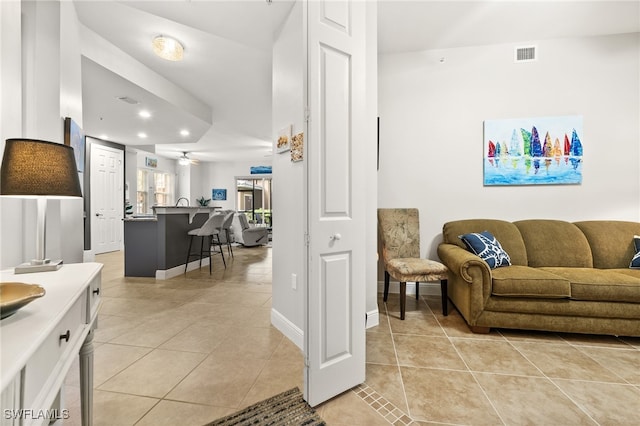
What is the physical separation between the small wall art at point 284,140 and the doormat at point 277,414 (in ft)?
5.83

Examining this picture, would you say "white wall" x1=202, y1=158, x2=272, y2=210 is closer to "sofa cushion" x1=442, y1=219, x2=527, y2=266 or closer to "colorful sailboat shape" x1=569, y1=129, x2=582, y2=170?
"sofa cushion" x1=442, y1=219, x2=527, y2=266

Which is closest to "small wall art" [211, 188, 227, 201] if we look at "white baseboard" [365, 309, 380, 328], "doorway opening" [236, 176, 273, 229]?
"doorway opening" [236, 176, 273, 229]

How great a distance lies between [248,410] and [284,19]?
296cm

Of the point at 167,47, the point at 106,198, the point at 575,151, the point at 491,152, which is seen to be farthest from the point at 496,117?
the point at 106,198

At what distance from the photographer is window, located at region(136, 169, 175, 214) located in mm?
8289

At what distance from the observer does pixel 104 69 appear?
3150mm

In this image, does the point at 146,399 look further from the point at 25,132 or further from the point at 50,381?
the point at 25,132

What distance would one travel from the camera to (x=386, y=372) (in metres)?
1.81

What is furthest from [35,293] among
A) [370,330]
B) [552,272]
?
[552,272]

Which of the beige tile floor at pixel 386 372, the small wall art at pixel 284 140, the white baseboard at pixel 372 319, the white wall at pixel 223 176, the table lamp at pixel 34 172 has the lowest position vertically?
the beige tile floor at pixel 386 372

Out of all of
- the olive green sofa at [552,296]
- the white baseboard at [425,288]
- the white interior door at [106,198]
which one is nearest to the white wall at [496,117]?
the white baseboard at [425,288]

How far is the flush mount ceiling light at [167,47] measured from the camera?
2885mm

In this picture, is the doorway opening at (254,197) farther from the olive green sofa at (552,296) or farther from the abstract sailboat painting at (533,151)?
the olive green sofa at (552,296)

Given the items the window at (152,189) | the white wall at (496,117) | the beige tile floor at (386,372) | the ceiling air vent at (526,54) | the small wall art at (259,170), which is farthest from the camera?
the small wall art at (259,170)
